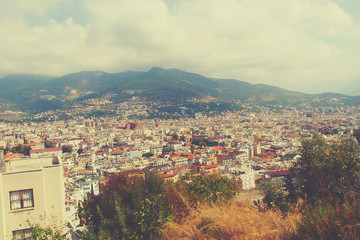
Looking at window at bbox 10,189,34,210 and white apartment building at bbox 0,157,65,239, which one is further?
window at bbox 10,189,34,210

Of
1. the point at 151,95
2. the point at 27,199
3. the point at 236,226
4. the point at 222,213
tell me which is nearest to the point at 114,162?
the point at 27,199

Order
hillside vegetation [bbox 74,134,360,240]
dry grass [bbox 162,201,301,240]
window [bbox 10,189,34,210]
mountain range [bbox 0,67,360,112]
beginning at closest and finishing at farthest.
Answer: hillside vegetation [bbox 74,134,360,240] < dry grass [bbox 162,201,301,240] < window [bbox 10,189,34,210] < mountain range [bbox 0,67,360,112]

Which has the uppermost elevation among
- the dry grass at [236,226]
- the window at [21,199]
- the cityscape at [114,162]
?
the dry grass at [236,226]

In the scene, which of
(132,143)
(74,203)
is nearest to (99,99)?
(132,143)

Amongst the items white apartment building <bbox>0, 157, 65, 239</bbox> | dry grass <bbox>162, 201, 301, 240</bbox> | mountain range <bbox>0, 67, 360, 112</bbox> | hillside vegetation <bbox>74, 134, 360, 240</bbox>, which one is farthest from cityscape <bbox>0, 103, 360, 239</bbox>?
mountain range <bbox>0, 67, 360, 112</bbox>

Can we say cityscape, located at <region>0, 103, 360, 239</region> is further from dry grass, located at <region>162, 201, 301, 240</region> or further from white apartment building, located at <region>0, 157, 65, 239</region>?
dry grass, located at <region>162, 201, 301, 240</region>

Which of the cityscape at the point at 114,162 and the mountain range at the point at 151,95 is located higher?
the mountain range at the point at 151,95

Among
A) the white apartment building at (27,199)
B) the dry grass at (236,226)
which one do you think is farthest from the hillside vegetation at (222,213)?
the white apartment building at (27,199)

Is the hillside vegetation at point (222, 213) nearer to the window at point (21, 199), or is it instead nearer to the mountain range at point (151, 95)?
the window at point (21, 199)
